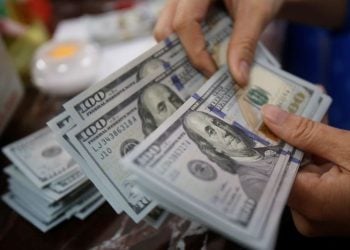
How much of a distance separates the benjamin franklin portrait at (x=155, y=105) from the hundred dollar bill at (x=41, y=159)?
16 centimetres

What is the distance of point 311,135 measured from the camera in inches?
Result: 22.1

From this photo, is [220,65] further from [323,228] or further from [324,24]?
[324,24]

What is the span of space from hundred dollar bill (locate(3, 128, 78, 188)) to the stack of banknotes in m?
0.14

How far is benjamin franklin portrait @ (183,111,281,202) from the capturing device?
0.51m

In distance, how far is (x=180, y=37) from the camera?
0.70 m

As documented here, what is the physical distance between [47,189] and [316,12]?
796mm

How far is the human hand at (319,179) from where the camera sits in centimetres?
54

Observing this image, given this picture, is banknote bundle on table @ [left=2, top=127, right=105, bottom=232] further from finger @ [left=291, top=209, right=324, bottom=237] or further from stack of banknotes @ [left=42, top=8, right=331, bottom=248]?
finger @ [left=291, top=209, right=324, bottom=237]

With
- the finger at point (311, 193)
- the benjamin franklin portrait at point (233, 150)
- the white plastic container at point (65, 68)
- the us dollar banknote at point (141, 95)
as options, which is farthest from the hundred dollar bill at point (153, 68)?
the white plastic container at point (65, 68)

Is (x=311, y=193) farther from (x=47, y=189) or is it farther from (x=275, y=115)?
(x=47, y=189)

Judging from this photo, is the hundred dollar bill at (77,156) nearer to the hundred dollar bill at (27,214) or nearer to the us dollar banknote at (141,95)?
the us dollar banknote at (141,95)

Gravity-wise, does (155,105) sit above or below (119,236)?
above

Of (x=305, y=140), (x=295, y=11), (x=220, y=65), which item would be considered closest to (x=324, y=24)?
(x=295, y=11)

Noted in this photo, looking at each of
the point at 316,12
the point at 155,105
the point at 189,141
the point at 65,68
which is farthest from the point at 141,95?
the point at 316,12
